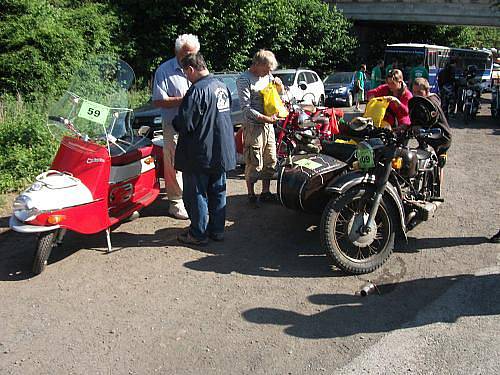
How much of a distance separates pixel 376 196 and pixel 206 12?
15119 millimetres

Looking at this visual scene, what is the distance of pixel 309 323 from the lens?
3.85 metres

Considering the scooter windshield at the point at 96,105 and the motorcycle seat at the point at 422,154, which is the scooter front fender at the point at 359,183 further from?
the scooter windshield at the point at 96,105

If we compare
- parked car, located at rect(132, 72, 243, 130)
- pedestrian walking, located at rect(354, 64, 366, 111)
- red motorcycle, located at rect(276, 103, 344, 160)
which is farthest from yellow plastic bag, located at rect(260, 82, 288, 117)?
pedestrian walking, located at rect(354, 64, 366, 111)

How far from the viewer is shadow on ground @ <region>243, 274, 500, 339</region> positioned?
12.4 ft

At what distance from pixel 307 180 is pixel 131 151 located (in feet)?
6.72

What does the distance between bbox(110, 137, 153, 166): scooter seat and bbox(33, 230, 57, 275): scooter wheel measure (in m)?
1.08

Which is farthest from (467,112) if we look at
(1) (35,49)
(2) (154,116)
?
(1) (35,49)

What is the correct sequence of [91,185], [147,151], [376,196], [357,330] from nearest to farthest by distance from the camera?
[357,330] → [376,196] → [91,185] → [147,151]

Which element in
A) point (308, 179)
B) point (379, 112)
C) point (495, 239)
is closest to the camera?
point (308, 179)

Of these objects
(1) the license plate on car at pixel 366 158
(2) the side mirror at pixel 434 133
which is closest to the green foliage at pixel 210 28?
(2) the side mirror at pixel 434 133

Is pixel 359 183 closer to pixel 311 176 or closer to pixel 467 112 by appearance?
pixel 311 176

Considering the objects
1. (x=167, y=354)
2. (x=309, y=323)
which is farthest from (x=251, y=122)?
(x=167, y=354)

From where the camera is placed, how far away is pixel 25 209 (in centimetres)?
445

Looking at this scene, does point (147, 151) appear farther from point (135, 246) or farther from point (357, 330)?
point (357, 330)
